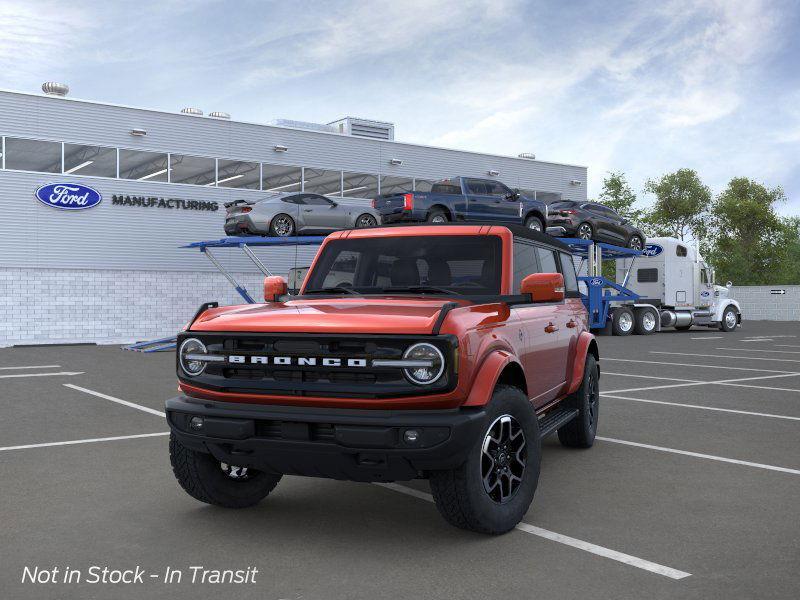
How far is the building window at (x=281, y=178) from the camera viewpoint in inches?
1174

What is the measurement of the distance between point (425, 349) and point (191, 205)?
25.2 meters

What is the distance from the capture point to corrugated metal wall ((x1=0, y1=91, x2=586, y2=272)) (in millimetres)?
25109

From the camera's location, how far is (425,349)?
167 inches

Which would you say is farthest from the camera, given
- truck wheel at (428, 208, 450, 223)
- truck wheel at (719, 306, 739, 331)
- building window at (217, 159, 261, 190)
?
truck wheel at (719, 306, 739, 331)

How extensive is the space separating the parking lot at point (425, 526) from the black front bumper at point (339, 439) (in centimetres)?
49

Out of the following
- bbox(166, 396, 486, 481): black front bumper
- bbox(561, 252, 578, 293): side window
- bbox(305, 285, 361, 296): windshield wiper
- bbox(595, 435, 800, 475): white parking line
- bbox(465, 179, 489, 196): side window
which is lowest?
bbox(595, 435, 800, 475): white parking line

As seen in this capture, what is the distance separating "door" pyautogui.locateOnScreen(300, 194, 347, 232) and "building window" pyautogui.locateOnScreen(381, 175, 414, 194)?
366 inches

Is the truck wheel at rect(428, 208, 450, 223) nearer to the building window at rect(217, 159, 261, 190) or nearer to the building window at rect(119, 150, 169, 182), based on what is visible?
the building window at rect(217, 159, 261, 190)

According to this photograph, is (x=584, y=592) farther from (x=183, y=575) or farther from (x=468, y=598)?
(x=183, y=575)

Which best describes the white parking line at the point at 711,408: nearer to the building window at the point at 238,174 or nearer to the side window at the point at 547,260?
the side window at the point at 547,260

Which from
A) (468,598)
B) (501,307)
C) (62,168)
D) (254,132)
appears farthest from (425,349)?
(254,132)

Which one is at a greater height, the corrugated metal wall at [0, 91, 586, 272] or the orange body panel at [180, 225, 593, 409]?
the corrugated metal wall at [0, 91, 586, 272]

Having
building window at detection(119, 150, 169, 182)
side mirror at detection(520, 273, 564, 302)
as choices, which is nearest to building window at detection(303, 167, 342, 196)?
building window at detection(119, 150, 169, 182)

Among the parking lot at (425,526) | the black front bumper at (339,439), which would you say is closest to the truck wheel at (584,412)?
the parking lot at (425,526)
